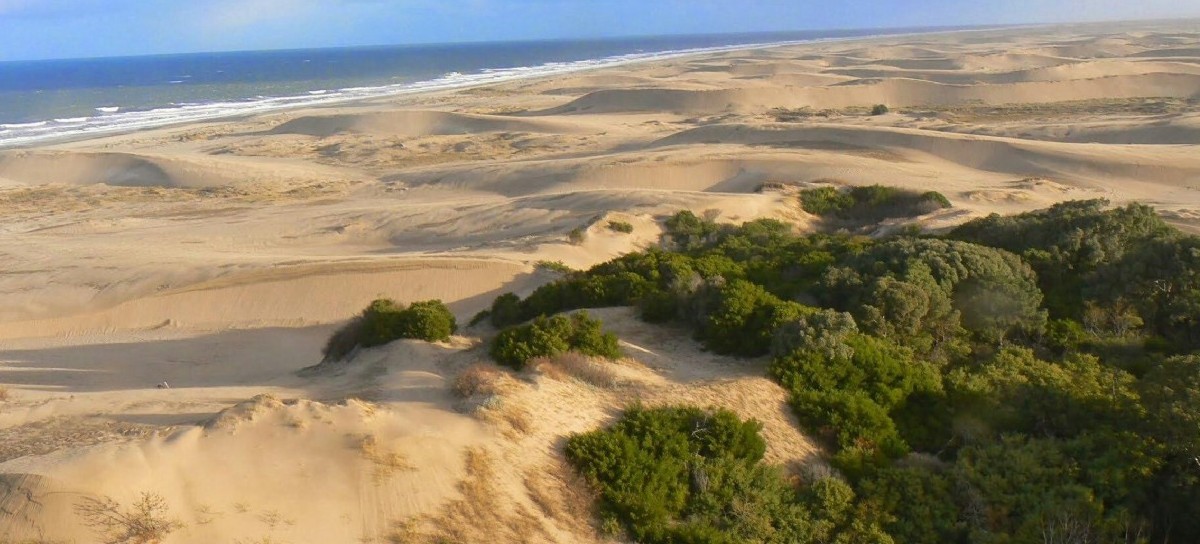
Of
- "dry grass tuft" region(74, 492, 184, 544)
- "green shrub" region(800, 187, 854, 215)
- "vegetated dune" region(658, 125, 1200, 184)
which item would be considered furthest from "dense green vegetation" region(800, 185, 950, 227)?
"dry grass tuft" region(74, 492, 184, 544)

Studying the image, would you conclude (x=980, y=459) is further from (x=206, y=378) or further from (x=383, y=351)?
(x=206, y=378)

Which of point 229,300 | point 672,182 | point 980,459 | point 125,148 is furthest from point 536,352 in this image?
point 125,148

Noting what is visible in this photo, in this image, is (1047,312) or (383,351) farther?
(1047,312)

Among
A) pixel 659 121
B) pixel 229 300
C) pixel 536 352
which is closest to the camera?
pixel 536 352

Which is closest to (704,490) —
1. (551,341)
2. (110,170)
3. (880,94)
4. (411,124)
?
(551,341)

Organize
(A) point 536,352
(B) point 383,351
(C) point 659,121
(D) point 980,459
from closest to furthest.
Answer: (D) point 980,459
(A) point 536,352
(B) point 383,351
(C) point 659,121

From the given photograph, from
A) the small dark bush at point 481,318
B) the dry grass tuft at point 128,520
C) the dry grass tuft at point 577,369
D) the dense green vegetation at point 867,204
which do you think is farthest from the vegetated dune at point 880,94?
the dry grass tuft at point 128,520
